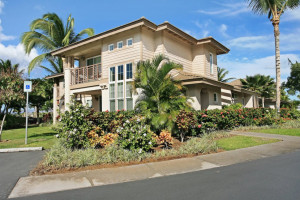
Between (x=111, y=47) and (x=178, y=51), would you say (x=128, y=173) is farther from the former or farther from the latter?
(x=178, y=51)

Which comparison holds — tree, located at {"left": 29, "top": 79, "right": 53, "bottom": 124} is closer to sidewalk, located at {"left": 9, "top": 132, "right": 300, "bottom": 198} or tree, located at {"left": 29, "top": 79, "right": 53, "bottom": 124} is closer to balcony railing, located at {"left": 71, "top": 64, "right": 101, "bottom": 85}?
balcony railing, located at {"left": 71, "top": 64, "right": 101, "bottom": 85}

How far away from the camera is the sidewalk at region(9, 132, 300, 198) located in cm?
422

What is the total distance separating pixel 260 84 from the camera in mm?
25188

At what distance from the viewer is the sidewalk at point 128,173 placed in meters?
4.22

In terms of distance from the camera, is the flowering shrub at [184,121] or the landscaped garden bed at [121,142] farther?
the flowering shrub at [184,121]

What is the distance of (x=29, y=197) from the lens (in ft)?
12.3

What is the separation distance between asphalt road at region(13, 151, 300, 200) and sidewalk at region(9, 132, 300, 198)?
0.91ft

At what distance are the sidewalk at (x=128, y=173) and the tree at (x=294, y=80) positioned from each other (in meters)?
34.9

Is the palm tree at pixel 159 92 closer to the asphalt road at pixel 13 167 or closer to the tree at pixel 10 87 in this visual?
the asphalt road at pixel 13 167

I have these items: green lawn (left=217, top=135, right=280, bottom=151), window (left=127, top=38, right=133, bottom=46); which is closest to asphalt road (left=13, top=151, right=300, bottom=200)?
green lawn (left=217, top=135, right=280, bottom=151)

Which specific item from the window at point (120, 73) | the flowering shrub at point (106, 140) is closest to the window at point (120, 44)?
the window at point (120, 73)

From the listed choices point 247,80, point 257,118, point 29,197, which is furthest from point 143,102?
point 247,80

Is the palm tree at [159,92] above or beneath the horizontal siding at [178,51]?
beneath

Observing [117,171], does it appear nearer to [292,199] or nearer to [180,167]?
[180,167]
